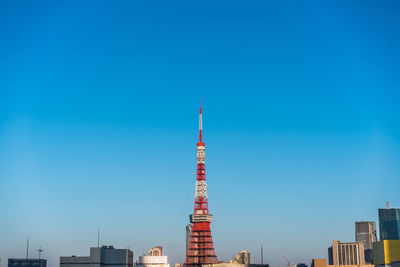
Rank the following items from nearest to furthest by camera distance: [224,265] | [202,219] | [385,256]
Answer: [224,265]
[202,219]
[385,256]

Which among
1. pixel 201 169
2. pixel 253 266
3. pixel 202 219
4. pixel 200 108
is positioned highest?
pixel 200 108

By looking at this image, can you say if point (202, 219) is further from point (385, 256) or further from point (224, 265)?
point (385, 256)

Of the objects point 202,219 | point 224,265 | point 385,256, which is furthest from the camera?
point 385,256

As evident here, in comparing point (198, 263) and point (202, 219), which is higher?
point (202, 219)

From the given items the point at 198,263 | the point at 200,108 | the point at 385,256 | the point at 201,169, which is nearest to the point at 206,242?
the point at 198,263

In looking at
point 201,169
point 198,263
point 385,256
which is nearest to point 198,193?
point 201,169

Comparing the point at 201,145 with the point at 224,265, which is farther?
the point at 201,145

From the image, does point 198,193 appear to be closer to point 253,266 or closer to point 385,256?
point 253,266
